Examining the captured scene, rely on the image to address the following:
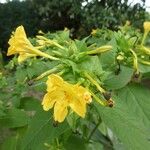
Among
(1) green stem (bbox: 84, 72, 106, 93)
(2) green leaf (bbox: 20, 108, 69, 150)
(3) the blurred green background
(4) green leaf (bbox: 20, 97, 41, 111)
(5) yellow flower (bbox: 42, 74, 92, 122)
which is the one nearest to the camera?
(5) yellow flower (bbox: 42, 74, 92, 122)

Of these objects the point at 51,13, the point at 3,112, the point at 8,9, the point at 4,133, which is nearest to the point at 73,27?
the point at 51,13

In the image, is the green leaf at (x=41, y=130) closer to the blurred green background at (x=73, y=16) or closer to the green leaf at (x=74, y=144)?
the green leaf at (x=74, y=144)

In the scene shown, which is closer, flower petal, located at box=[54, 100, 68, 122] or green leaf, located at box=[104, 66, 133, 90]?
flower petal, located at box=[54, 100, 68, 122]

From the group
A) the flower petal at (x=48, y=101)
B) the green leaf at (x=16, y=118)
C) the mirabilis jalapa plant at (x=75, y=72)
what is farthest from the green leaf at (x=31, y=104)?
the flower petal at (x=48, y=101)

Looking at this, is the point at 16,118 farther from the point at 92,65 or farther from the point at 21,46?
the point at 92,65

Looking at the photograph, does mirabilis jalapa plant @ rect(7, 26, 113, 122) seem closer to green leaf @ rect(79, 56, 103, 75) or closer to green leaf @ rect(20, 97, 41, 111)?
green leaf @ rect(79, 56, 103, 75)

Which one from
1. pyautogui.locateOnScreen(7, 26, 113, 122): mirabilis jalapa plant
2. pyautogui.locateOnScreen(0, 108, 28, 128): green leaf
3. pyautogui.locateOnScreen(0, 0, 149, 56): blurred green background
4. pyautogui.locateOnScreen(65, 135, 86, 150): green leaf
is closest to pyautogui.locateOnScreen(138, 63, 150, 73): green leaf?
pyautogui.locateOnScreen(7, 26, 113, 122): mirabilis jalapa plant

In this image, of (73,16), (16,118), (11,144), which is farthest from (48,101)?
(73,16)
